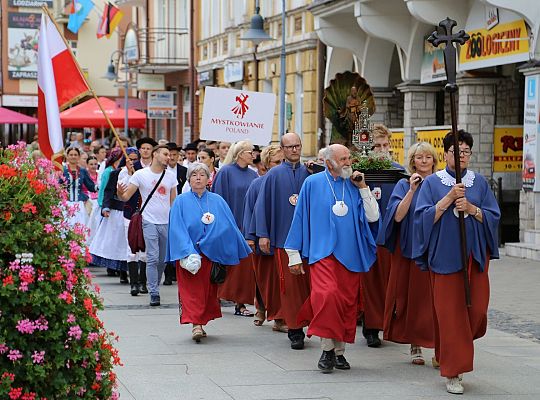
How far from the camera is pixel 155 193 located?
1369cm

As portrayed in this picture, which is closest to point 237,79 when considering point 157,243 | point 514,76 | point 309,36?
point 309,36

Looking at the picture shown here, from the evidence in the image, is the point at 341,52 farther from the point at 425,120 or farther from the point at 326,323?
the point at 326,323

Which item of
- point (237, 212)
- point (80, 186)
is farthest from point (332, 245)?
point (80, 186)

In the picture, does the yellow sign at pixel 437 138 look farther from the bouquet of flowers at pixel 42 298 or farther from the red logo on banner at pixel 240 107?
the bouquet of flowers at pixel 42 298

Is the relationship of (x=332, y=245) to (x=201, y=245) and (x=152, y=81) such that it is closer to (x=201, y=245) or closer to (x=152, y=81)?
(x=201, y=245)

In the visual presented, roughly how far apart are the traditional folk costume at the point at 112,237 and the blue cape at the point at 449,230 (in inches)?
312

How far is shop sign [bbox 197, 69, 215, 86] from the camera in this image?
39375 mm

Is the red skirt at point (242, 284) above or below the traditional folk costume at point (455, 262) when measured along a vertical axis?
below

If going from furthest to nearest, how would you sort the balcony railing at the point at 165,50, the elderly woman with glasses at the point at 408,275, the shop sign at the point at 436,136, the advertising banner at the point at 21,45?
the advertising banner at the point at 21,45 → the balcony railing at the point at 165,50 → the shop sign at the point at 436,136 → the elderly woman with glasses at the point at 408,275

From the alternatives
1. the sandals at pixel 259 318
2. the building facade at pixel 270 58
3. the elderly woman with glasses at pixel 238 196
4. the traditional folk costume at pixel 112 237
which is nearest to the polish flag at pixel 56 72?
the traditional folk costume at pixel 112 237

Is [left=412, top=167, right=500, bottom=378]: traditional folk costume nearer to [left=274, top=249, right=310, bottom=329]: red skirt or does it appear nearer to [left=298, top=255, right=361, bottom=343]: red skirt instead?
[left=298, top=255, right=361, bottom=343]: red skirt

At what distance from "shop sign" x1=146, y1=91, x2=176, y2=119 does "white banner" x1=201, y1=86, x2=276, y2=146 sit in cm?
2765

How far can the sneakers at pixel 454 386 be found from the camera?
8.36m

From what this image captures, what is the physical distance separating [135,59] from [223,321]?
34.4 m
